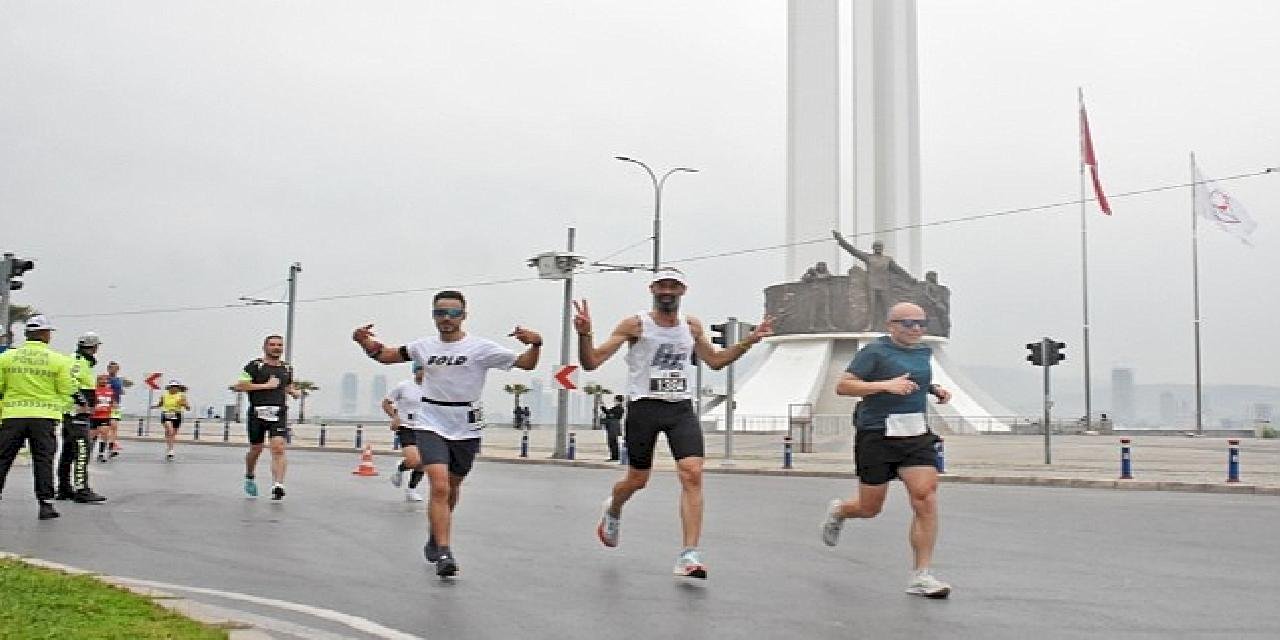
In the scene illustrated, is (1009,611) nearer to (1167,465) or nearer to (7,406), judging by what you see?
(7,406)

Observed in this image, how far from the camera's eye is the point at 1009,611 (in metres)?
6.03

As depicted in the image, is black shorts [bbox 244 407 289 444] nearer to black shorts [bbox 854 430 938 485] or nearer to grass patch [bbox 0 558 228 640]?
grass patch [bbox 0 558 228 640]

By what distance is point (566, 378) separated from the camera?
999 inches

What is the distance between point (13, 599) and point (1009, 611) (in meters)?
4.79

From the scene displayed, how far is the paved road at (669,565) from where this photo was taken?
567cm

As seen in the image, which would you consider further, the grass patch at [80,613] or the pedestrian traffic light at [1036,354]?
the pedestrian traffic light at [1036,354]

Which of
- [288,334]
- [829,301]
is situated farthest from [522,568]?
[829,301]

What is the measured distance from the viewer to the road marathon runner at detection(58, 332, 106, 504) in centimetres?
1152

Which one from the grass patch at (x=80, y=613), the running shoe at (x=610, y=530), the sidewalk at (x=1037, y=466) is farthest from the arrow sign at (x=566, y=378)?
the grass patch at (x=80, y=613)

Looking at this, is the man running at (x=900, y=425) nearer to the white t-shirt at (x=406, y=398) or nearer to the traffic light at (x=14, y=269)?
the white t-shirt at (x=406, y=398)

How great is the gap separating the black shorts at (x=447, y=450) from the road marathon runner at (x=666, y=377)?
3.04ft

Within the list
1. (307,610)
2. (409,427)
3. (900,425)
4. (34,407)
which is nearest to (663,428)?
(900,425)

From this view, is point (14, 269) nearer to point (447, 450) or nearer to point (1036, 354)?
point (447, 450)

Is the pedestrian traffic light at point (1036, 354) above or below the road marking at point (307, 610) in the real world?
above
